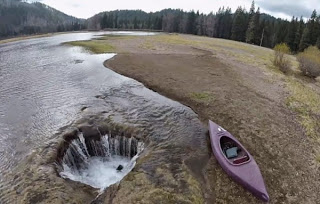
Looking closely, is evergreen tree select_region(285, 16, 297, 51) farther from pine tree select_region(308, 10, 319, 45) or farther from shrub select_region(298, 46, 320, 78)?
shrub select_region(298, 46, 320, 78)

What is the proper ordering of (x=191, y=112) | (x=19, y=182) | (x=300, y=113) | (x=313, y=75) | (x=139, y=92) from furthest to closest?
(x=313, y=75) → (x=139, y=92) → (x=300, y=113) → (x=191, y=112) → (x=19, y=182)

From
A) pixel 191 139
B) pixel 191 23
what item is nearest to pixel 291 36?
pixel 191 23

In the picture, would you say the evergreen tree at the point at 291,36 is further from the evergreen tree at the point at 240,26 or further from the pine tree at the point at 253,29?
the evergreen tree at the point at 240,26

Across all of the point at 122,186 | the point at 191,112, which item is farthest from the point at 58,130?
the point at 191,112

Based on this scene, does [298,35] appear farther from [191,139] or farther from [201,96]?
[191,139]

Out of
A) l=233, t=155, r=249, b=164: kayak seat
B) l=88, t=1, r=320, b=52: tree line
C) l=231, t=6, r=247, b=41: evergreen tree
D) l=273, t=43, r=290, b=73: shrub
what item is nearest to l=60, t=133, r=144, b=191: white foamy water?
l=233, t=155, r=249, b=164: kayak seat

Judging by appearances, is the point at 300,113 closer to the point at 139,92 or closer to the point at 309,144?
the point at 309,144
